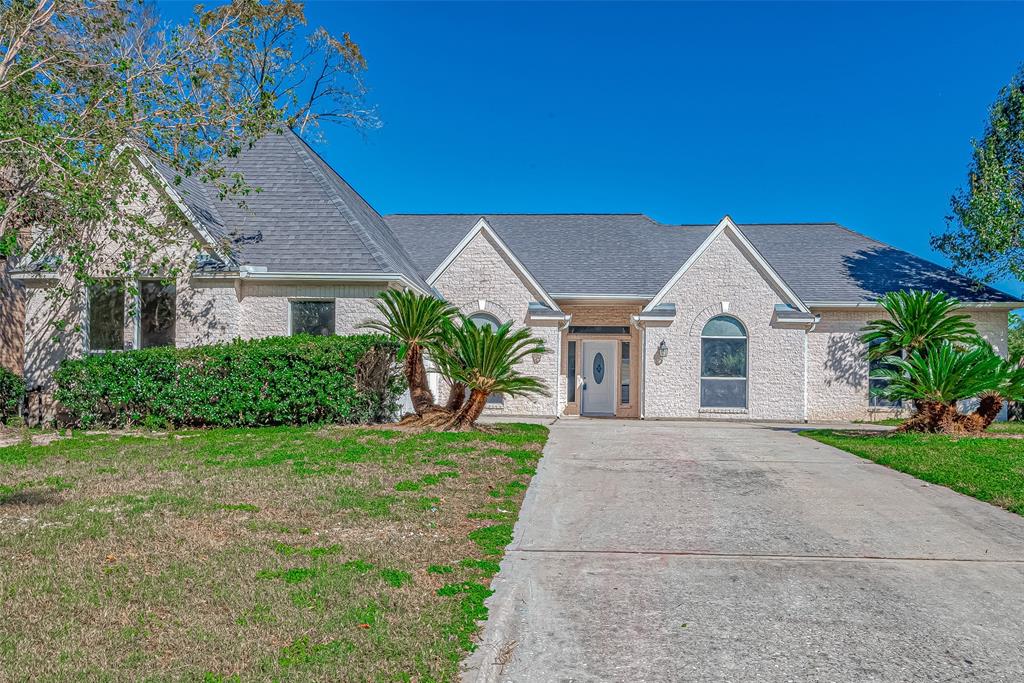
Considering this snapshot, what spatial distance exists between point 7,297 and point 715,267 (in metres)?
17.0

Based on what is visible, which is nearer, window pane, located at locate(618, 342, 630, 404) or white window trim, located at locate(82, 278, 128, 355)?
white window trim, located at locate(82, 278, 128, 355)

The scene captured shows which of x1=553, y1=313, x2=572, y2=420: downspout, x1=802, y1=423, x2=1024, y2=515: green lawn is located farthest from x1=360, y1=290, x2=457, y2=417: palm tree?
x1=802, y1=423, x2=1024, y2=515: green lawn

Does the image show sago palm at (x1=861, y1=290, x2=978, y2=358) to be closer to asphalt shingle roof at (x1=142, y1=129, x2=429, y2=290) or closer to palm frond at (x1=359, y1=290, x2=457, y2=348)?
palm frond at (x1=359, y1=290, x2=457, y2=348)

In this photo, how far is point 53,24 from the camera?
44.6 feet

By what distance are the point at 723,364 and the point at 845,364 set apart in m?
3.64

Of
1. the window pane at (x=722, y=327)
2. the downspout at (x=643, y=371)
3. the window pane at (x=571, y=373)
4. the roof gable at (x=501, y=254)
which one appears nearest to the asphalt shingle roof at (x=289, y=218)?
the roof gable at (x=501, y=254)

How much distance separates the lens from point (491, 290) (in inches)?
764

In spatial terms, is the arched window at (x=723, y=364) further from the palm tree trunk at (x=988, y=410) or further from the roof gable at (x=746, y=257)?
the palm tree trunk at (x=988, y=410)

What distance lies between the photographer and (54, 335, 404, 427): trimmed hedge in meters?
12.7

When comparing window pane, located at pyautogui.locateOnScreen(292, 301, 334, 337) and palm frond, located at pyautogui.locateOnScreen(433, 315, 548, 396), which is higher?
window pane, located at pyautogui.locateOnScreen(292, 301, 334, 337)

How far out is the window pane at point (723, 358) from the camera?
1933 centimetres

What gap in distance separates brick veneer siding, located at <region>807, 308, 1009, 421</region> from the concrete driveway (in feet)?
37.8

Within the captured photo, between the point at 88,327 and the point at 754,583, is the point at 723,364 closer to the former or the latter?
the point at 754,583

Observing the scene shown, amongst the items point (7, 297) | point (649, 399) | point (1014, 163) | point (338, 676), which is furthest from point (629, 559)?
point (1014, 163)
